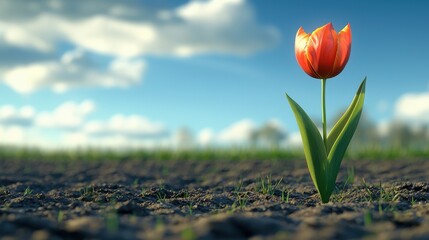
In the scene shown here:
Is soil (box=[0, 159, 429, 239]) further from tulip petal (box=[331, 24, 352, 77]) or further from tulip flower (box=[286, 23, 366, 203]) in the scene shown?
tulip petal (box=[331, 24, 352, 77])

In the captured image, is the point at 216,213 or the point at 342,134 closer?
the point at 216,213

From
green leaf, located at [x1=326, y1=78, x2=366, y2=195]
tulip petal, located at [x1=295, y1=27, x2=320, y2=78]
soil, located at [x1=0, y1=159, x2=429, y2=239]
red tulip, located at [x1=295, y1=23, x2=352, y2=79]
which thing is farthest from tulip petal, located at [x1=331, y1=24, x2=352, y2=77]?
soil, located at [x1=0, y1=159, x2=429, y2=239]

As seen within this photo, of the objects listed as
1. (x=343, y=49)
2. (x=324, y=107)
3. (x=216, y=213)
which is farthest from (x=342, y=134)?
(x=216, y=213)

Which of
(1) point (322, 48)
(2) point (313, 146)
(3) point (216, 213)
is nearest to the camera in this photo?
(3) point (216, 213)

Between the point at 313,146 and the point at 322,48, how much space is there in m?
0.60

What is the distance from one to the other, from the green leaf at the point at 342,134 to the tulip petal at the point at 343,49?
28 cm

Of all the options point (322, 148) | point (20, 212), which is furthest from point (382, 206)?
point (20, 212)

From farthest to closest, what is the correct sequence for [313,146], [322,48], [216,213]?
[313,146], [322,48], [216,213]

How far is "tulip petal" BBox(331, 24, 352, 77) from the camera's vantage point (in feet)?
11.3

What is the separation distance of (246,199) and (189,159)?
6.13 m

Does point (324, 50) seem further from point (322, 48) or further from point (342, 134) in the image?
point (342, 134)

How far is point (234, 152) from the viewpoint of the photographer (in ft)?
34.8

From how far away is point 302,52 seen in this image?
3473 millimetres

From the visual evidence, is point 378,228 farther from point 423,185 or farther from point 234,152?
point 234,152
